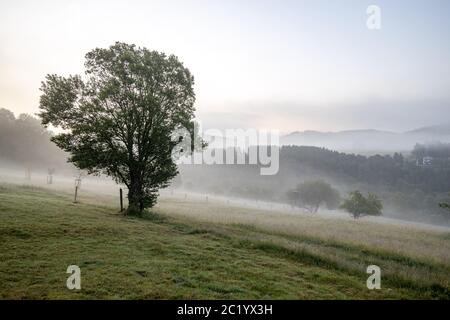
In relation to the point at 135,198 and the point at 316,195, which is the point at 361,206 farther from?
the point at 135,198

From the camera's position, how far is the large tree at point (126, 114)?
87.0ft

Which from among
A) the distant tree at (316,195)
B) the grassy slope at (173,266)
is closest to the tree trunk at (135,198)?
the grassy slope at (173,266)

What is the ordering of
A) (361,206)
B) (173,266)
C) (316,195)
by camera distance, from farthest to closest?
1. (316,195)
2. (361,206)
3. (173,266)

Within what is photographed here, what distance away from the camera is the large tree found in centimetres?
2653

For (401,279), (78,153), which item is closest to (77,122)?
(78,153)

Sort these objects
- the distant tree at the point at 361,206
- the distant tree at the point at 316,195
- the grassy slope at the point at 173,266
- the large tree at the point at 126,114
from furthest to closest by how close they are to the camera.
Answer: the distant tree at the point at 316,195, the distant tree at the point at 361,206, the large tree at the point at 126,114, the grassy slope at the point at 173,266

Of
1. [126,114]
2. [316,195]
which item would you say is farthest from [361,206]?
[126,114]

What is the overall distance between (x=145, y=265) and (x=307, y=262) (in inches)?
328

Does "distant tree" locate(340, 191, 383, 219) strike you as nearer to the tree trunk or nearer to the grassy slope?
the grassy slope

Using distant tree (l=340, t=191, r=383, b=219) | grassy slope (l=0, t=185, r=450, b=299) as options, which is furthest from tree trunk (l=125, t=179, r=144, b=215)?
distant tree (l=340, t=191, r=383, b=219)

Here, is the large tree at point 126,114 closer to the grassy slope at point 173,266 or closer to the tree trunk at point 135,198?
the tree trunk at point 135,198

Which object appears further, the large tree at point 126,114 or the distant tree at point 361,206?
the distant tree at point 361,206

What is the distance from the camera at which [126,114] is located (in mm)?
27188
